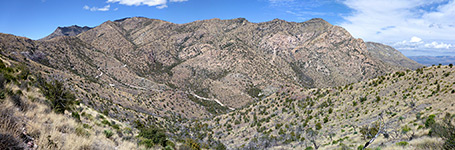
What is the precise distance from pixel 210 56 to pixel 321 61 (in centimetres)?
8776

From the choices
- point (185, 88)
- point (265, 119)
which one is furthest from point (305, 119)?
point (185, 88)

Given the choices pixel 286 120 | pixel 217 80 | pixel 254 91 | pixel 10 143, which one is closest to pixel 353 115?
pixel 286 120

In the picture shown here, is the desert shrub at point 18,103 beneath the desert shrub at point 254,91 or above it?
above

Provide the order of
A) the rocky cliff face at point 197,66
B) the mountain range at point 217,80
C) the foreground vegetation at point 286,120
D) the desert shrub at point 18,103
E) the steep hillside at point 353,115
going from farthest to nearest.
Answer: the rocky cliff face at point 197,66 → the mountain range at point 217,80 → the steep hillside at point 353,115 → the desert shrub at point 18,103 → the foreground vegetation at point 286,120

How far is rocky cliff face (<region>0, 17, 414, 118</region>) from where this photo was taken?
89000 mm

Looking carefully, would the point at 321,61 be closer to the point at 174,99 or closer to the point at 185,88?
→ the point at 185,88

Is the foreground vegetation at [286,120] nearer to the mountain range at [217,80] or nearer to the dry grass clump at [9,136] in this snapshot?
the dry grass clump at [9,136]

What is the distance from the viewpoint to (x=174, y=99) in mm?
92438

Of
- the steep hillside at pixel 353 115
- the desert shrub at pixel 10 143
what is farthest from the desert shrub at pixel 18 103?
the steep hillside at pixel 353 115

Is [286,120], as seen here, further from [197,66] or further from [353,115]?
[197,66]

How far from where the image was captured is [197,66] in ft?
480

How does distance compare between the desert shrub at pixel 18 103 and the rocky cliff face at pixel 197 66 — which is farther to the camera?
the rocky cliff face at pixel 197 66

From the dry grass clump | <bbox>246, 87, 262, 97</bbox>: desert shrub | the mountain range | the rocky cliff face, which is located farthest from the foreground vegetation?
<bbox>246, 87, 262, 97</bbox>: desert shrub

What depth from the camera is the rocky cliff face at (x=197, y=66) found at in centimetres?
8900
